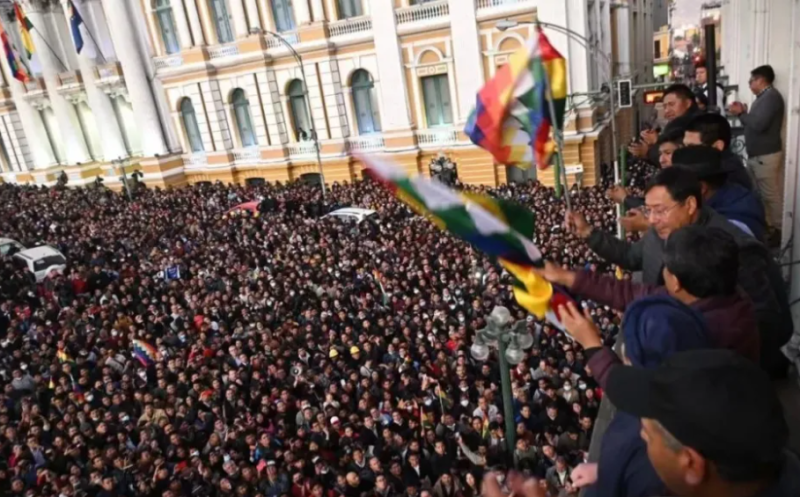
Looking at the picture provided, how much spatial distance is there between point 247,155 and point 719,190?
85.6 feet

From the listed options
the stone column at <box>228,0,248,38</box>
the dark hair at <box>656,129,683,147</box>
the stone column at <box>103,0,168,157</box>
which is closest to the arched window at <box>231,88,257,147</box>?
the stone column at <box>228,0,248,38</box>

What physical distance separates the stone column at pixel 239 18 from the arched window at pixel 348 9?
14.7ft

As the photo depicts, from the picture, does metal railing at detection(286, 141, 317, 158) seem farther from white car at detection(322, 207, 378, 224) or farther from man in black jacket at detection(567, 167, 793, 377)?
man in black jacket at detection(567, 167, 793, 377)

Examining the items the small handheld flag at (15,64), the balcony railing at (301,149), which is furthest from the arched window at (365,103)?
the small handheld flag at (15,64)

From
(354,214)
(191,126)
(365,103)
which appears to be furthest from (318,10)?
(354,214)

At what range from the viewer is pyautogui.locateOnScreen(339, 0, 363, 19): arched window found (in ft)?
78.1

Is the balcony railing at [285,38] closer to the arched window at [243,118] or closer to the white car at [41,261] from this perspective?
the arched window at [243,118]

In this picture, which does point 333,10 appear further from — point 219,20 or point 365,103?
point 219,20

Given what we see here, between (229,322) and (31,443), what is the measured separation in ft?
14.5

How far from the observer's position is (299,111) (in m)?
26.5

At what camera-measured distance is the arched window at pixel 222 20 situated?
26031 mm

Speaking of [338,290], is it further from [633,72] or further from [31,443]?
[633,72]

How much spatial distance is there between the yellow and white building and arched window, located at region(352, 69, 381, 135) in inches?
2.2

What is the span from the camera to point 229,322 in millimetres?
12211
